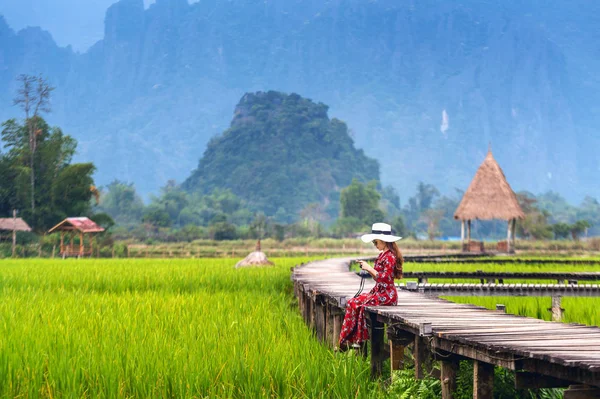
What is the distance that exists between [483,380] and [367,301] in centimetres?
220

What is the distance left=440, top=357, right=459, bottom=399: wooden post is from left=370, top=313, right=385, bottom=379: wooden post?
1340mm

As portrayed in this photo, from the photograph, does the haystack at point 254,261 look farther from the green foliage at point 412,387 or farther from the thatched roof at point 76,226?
the green foliage at point 412,387

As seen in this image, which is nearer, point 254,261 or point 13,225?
point 254,261

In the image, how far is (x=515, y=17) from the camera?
18975cm

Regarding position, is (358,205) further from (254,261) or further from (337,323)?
(337,323)

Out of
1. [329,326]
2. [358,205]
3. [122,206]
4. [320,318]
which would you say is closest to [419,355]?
[329,326]

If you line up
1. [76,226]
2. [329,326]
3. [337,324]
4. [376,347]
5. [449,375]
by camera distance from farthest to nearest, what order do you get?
[76,226], [329,326], [337,324], [376,347], [449,375]

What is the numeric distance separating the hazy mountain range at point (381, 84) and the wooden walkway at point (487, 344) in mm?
149174

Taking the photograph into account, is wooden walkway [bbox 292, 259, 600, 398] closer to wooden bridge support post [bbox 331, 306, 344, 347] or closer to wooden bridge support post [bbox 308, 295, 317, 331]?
wooden bridge support post [bbox 331, 306, 344, 347]

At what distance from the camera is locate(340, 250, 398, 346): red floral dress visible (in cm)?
683

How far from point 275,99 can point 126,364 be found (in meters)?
114

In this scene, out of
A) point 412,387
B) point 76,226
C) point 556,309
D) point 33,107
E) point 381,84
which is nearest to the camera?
point 412,387

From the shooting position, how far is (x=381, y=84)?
178 meters

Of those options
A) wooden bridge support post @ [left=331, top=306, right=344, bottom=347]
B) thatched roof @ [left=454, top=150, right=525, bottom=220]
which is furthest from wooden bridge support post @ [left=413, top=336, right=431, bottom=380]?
thatched roof @ [left=454, top=150, right=525, bottom=220]
